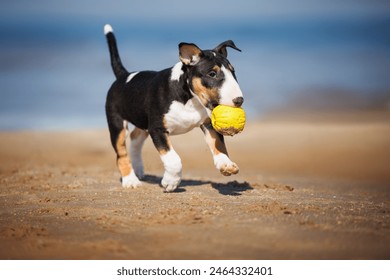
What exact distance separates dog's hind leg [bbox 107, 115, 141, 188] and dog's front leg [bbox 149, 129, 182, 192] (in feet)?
3.86

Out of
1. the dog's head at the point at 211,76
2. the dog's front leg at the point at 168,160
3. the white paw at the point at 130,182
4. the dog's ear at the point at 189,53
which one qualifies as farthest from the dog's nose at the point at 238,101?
the white paw at the point at 130,182

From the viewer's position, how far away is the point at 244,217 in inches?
225

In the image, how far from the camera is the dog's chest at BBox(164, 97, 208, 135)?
23.8ft

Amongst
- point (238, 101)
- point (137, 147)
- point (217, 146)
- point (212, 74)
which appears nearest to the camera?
point (238, 101)

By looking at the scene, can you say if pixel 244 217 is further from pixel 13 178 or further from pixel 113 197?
pixel 13 178

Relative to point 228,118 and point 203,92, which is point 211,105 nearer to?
point 203,92

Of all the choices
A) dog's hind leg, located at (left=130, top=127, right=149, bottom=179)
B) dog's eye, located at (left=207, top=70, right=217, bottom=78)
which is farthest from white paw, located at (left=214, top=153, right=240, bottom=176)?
dog's hind leg, located at (left=130, top=127, right=149, bottom=179)

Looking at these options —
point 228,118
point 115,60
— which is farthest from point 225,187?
point 115,60

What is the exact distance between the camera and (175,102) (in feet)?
24.0

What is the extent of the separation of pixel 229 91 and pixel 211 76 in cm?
38

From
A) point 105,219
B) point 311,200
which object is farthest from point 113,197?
point 311,200

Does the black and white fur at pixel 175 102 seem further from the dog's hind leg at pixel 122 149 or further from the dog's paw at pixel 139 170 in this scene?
the dog's paw at pixel 139 170
